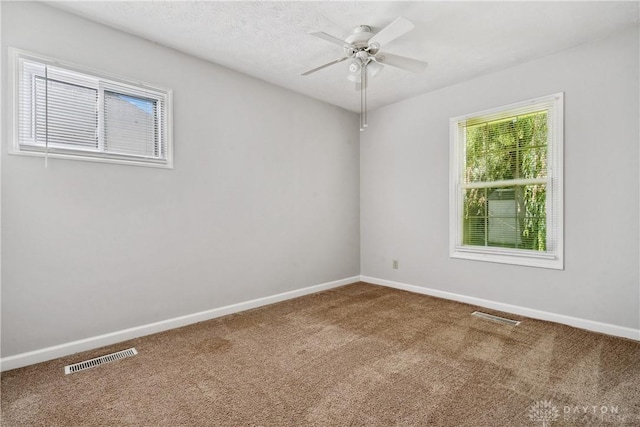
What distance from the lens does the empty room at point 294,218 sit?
6.61 feet

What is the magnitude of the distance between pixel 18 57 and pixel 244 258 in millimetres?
2500

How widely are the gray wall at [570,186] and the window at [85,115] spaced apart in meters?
3.10

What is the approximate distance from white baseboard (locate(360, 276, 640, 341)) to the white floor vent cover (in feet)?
10.9

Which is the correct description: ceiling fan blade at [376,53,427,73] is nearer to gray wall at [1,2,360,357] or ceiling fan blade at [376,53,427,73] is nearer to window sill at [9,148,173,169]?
gray wall at [1,2,360,357]

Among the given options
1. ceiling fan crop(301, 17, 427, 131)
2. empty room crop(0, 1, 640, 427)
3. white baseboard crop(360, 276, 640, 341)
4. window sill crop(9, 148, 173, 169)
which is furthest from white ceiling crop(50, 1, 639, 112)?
white baseboard crop(360, 276, 640, 341)

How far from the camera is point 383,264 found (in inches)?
184

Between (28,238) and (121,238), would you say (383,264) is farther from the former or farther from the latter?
(28,238)

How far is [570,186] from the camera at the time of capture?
301 cm

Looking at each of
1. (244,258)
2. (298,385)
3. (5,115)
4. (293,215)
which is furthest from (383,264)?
(5,115)

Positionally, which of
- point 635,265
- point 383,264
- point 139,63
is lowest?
point 383,264

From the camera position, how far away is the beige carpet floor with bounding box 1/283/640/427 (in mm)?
1723

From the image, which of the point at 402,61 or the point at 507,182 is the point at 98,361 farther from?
the point at 507,182

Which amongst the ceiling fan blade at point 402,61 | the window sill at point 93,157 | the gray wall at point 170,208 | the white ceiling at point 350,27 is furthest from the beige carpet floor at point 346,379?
the white ceiling at point 350,27

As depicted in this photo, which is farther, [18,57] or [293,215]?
[293,215]
